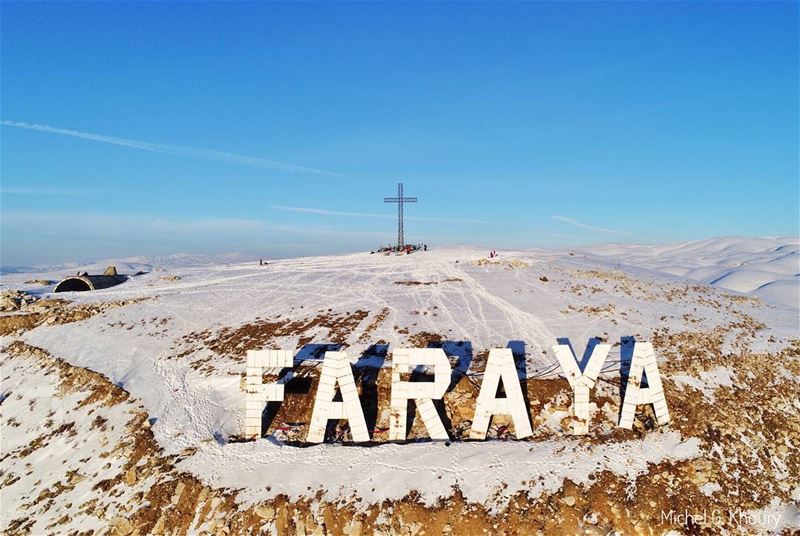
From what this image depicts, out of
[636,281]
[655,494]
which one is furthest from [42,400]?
[636,281]

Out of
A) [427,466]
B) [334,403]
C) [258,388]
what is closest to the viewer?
[427,466]

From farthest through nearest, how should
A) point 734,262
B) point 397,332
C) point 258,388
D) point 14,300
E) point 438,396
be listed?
point 734,262, point 14,300, point 397,332, point 258,388, point 438,396

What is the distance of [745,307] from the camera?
2870 cm

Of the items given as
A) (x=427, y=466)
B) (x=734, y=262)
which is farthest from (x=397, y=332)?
(x=734, y=262)

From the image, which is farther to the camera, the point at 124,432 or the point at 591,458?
the point at 124,432

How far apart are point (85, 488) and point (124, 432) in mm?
2523

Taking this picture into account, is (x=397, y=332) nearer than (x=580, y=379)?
No

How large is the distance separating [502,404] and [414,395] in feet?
10.5

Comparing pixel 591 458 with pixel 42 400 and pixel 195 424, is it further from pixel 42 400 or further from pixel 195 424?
pixel 42 400

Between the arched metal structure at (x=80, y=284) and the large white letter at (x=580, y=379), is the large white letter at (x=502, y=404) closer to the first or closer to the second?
the large white letter at (x=580, y=379)

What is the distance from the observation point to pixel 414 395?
47.7ft

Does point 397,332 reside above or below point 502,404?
above

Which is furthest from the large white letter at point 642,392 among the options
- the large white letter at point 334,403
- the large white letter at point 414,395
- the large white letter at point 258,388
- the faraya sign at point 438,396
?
the large white letter at point 258,388

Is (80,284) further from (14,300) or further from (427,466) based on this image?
(427,466)
